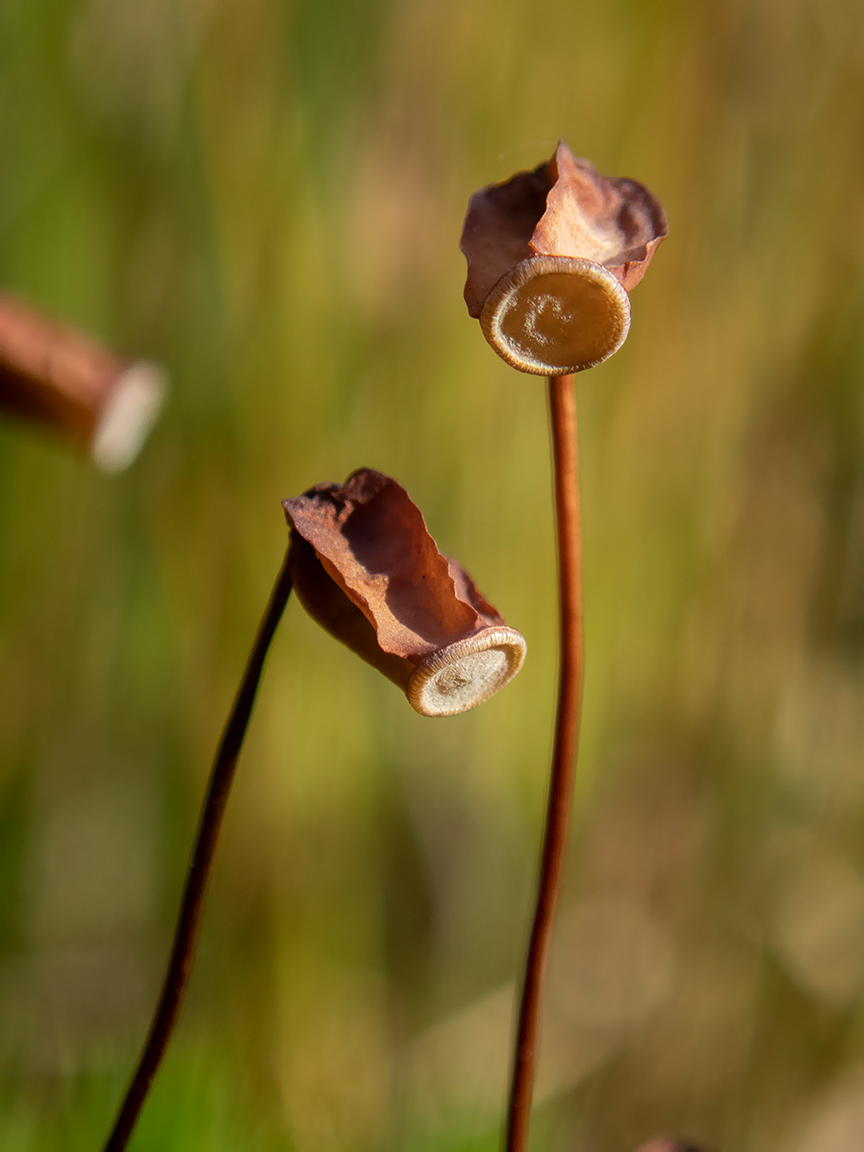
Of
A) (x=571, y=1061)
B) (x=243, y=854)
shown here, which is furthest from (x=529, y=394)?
(x=571, y=1061)

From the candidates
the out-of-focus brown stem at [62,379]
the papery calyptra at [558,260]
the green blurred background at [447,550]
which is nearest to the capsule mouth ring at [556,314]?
the papery calyptra at [558,260]

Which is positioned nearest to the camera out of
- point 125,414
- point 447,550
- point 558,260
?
point 558,260

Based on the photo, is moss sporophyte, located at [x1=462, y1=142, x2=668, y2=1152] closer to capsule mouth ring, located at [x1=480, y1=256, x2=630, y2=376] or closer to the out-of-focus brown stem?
capsule mouth ring, located at [x1=480, y1=256, x2=630, y2=376]

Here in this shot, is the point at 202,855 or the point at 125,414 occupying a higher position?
the point at 125,414

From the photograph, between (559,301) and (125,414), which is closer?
(559,301)

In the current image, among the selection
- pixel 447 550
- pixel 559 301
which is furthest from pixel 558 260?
pixel 447 550

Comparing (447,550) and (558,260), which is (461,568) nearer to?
(558,260)

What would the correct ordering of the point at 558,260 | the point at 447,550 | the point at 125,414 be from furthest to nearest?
the point at 447,550
the point at 125,414
the point at 558,260
